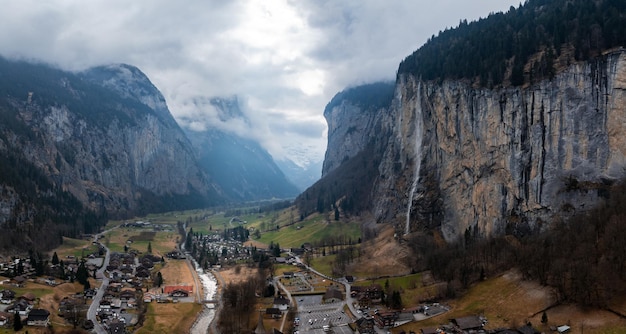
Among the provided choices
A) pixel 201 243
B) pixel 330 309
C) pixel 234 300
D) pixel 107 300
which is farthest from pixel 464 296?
pixel 201 243

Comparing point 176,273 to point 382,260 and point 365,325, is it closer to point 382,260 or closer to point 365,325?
point 382,260

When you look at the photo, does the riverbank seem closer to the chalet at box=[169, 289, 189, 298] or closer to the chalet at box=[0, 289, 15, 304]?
the chalet at box=[169, 289, 189, 298]

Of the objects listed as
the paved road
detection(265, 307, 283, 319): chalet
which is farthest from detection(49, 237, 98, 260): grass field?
detection(265, 307, 283, 319): chalet

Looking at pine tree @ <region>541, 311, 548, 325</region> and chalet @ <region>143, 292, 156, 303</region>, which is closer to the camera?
pine tree @ <region>541, 311, 548, 325</region>

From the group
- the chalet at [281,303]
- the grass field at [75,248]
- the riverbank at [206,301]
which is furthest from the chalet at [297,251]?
the chalet at [281,303]

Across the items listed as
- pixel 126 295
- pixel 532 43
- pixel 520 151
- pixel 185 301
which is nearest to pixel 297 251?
pixel 185 301

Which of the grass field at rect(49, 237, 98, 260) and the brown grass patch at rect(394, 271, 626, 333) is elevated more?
the brown grass patch at rect(394, 271, 626, 333)

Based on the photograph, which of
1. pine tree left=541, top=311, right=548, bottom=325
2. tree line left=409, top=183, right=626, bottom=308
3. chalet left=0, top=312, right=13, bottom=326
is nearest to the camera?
tree line left=409, top=183, right=626, bottom=308
